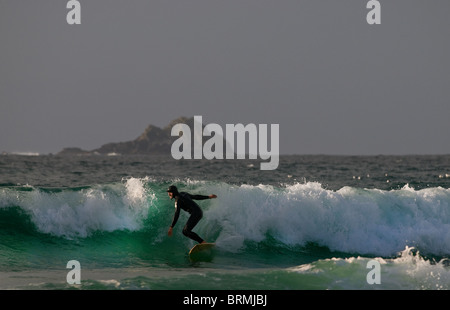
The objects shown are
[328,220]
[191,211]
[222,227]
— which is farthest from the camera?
[328,220]

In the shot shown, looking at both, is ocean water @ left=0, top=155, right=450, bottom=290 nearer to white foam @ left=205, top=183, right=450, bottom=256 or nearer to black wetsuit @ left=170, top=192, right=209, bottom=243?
white foam @ left=205, top=183, right=450, bottom=256

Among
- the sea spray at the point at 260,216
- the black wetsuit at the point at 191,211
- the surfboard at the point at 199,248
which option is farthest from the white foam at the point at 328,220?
the black wetsuit at the point at 191,211

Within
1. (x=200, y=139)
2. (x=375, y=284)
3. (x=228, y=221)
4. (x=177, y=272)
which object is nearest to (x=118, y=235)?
(x=228, y=221)

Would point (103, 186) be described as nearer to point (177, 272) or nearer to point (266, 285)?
point (177, 272)

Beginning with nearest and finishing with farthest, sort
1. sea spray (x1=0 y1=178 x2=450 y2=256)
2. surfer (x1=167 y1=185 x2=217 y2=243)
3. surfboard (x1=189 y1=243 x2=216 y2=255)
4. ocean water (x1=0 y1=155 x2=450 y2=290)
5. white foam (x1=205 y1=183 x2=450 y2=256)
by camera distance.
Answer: surfer (x1=167 y1=185 x2=217 y2=243) < surfboard (x1=189 y1=243 x2=216 y2=255) < ocean water (x1=0 y1=155 x2=450 y2=290) < sea spray (x1=0 y1=178 x2=450 y2=256) < white foam (x1=205 y1=183 x2=450 y2=256)

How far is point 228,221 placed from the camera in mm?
15680

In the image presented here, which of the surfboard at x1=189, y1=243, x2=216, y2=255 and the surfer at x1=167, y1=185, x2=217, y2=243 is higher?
the surfer at x1=167, y1=185, x2=217, y2=243

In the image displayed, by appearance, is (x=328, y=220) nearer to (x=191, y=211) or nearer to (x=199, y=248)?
(x=199, y=248)

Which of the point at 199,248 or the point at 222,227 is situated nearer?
the point at 199,248

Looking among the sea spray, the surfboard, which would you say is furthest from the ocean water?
the surfboard

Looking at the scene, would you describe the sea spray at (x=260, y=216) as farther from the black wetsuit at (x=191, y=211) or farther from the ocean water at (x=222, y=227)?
the black wetsuit at (x=191, y=211)

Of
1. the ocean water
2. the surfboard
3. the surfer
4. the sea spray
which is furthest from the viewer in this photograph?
the sea spray

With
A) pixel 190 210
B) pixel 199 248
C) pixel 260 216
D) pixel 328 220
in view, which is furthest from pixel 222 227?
pixel 328 220

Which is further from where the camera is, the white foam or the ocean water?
the white foam
